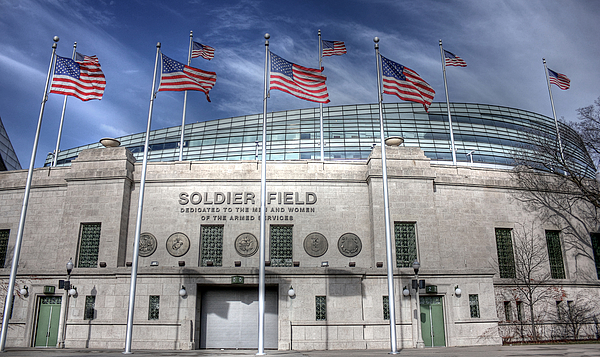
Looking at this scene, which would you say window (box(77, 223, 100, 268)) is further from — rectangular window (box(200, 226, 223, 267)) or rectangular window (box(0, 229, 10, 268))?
rectangular window (box(200, 226, 223, 267))

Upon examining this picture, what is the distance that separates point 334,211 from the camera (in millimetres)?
26969

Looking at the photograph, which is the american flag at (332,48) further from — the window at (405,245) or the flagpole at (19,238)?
the flagpole at (19,238)

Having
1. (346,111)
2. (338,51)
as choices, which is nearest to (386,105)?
(346,111)

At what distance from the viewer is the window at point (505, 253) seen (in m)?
27.7

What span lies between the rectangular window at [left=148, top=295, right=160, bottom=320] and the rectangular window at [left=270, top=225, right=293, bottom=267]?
6676 mm

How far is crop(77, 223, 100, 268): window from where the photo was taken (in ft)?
84.4

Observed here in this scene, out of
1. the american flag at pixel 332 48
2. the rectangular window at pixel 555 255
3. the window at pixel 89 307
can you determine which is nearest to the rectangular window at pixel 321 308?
the window at pixel 89 307

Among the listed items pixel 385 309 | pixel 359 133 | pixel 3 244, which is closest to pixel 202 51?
pixel 3 244

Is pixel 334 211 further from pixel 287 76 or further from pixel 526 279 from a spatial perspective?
pixel 526 279

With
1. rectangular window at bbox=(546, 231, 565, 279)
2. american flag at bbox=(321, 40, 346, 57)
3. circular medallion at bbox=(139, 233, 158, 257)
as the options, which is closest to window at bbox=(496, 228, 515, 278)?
rectangular window at bbox=(546, 231, 565, 279)

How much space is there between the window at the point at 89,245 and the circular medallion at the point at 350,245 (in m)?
13.7

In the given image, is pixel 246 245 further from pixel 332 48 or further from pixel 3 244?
pixel 3 244

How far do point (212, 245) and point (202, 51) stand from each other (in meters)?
14.0

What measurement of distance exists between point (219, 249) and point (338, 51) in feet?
48.5
